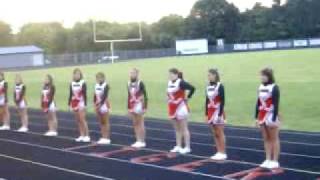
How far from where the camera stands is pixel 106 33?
69.1 metres

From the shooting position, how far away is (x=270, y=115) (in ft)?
31.8

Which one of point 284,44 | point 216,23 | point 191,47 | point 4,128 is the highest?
point 216,23

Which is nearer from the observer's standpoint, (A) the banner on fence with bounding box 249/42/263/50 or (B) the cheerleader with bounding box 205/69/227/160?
(B) the cheerleader with bounding box 205/69/227/160

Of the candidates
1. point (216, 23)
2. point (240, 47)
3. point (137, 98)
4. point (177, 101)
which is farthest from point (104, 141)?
point (216, 23)

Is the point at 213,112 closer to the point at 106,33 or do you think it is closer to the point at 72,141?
the point at 72,141

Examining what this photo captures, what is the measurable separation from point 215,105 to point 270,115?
4.21 ft

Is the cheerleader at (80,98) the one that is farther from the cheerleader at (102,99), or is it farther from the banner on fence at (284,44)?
the banner on fence at (284,44)

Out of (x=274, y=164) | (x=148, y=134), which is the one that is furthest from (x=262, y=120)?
(x=148, y=134)

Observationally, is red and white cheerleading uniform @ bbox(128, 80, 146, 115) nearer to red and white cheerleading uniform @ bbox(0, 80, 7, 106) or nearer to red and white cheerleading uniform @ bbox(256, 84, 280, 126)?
red and white cheerleading uniform @ bbox(256, 84, 280, 126)

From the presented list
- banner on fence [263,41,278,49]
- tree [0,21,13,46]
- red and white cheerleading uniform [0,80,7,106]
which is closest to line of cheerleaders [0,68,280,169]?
red and white cheerleading uniform [0,80,7,106]

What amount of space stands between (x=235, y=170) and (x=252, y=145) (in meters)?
2.84

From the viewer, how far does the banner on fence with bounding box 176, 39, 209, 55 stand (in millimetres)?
79500

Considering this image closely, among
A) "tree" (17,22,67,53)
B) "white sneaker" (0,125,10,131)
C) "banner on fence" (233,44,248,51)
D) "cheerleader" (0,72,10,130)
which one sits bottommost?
"white sneaker" (0,125,10,131)

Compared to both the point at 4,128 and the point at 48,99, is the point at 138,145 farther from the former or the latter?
the point at 4,128
